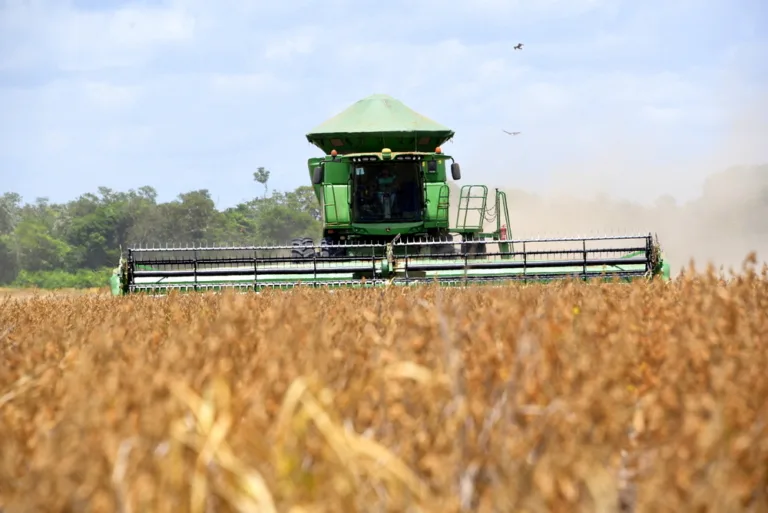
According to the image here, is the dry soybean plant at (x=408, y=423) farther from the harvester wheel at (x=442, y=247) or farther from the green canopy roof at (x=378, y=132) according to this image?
the green canopy roof at (x=378, y=132)

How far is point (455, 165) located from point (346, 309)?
936cm

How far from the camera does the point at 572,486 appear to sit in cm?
156

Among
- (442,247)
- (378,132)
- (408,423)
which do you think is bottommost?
(408,423)

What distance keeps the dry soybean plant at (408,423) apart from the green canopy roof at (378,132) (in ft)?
37.7

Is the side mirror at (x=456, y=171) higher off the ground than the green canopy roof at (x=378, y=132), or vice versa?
the green canopy roof at (x=378, y=132)

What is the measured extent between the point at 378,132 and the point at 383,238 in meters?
1.65

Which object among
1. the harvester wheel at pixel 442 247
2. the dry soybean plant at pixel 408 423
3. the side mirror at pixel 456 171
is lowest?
the dry soybean plant at pixel 408 423

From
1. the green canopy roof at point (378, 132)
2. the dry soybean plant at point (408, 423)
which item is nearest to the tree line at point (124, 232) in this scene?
the green canopy roof at point (378, 132)

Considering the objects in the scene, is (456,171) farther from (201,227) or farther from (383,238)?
(201,227)

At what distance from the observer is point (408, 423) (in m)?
1.92

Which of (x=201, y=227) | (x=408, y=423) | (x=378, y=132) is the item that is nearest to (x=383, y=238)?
(x=378, y=132)

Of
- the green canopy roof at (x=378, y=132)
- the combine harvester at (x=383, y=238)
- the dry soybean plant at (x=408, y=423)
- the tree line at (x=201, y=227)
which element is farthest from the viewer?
the tree line at (x=201, y=227)

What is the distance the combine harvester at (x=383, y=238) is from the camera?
36.6 ft

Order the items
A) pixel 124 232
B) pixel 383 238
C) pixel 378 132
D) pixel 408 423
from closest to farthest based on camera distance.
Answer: pixel 408 423 → pixel 383 238 → pixel 378 132 → pixel 124 232
